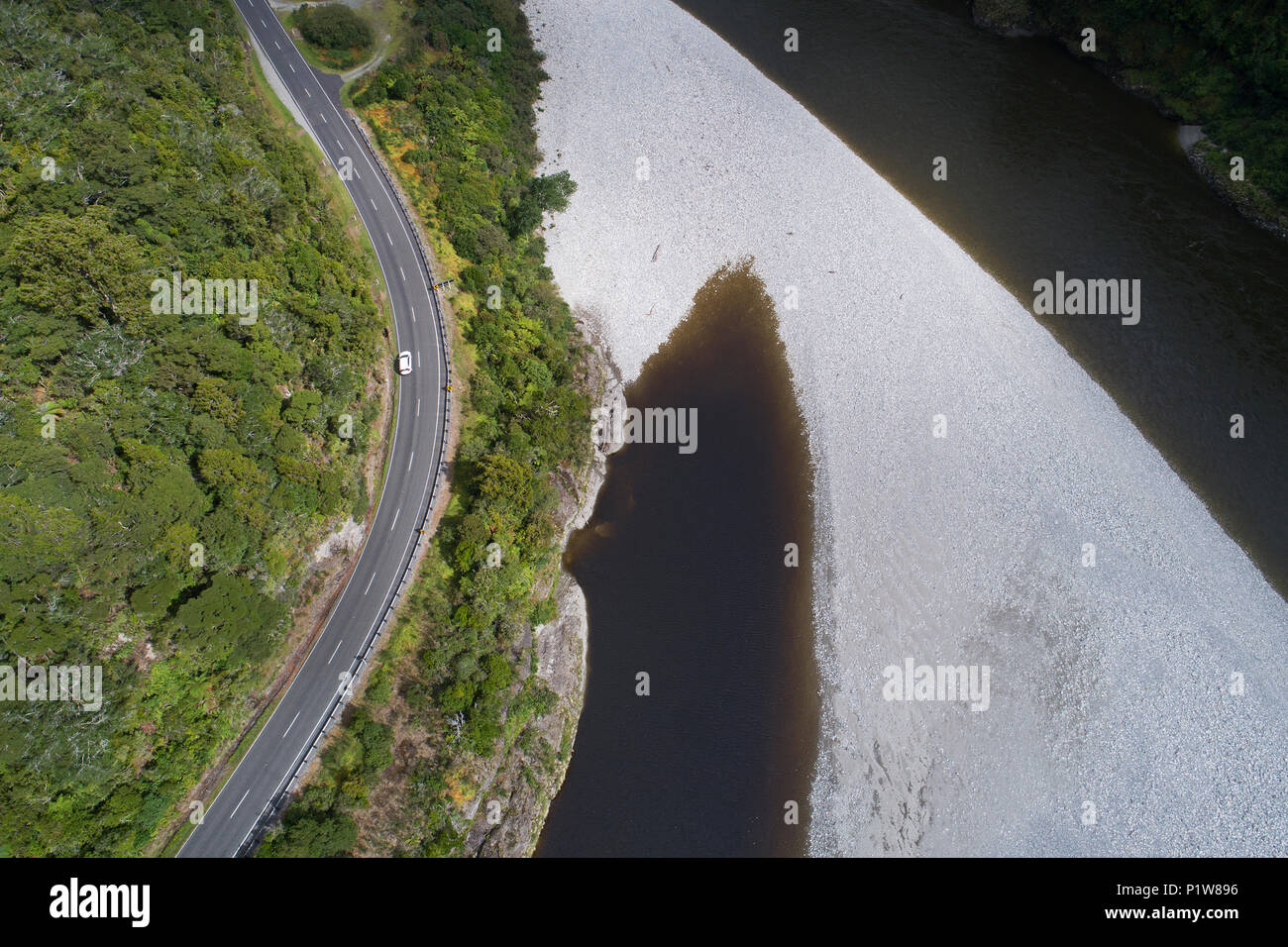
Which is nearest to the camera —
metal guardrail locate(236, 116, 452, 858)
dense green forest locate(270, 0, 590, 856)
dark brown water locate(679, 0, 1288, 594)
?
metal guardrail locate(236, 116, 452, 858)

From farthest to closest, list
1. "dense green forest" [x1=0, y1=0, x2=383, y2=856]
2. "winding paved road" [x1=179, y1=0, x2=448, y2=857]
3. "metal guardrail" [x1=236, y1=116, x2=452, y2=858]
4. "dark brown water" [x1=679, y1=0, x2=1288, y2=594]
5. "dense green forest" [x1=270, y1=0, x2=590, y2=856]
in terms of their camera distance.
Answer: "dark brown water" [x1=679, y1=0, x2=1288, y2=594]
"dense green forest" [x1=270, y1=0, x2=590, y2=856]
"winding paved road" [x1=179, y1=0, x2=448, y2=857]
"metal guardrail" [x1=236, y1=116, x2=452, y2=858]
"dense green forest" [x1=0, y1=0, x2=383, y2=856]

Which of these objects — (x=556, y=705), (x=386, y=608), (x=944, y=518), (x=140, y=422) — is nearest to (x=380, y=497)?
(x=386, y=608)

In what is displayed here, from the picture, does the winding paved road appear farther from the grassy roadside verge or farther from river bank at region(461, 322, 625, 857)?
river bank at region(461, 322, 625, 857)

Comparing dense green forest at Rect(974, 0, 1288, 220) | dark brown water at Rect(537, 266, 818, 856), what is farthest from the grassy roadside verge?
dense green forest at Rect(974, 0, 1288, 220)

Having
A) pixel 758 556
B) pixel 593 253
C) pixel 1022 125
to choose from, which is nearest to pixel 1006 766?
pixel 758 556

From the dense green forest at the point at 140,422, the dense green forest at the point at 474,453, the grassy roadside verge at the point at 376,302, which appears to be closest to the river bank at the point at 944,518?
the dense green forest at the point at 474,453

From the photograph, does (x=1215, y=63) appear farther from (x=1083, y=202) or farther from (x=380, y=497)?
(x=380, y=497)
